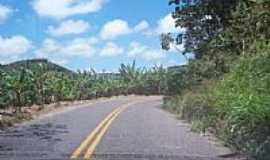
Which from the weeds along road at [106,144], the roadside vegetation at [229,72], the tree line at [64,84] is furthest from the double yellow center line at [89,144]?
the tree line at [64,84]

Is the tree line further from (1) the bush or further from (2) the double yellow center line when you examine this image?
(1) the bush

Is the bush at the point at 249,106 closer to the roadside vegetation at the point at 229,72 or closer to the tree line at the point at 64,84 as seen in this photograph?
the roadside vegetation at the point at 229,72

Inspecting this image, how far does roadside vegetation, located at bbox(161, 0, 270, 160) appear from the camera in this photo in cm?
1173

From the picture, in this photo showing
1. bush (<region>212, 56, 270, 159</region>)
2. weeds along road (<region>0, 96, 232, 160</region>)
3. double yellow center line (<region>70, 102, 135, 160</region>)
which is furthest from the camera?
weeds along road (<region>0, 96, 232, 160</region>)

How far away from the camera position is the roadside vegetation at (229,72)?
1173 centimetres

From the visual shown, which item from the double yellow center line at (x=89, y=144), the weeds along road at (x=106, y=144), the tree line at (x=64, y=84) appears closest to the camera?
the double yellow center line at (x=89, y=144)

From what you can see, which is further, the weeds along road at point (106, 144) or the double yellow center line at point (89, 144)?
the weeds along road at point (106, 144)

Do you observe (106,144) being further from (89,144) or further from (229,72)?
(229,72)

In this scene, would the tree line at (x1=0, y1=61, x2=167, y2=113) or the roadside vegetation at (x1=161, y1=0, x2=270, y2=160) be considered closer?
the roadside vegetation at (x1=161, y1=0, x2=270, y2=160)

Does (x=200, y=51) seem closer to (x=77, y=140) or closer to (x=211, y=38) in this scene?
(x=211, y=38)

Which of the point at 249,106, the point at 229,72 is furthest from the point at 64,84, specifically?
the point at 249,106

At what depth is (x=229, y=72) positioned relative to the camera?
727 inches

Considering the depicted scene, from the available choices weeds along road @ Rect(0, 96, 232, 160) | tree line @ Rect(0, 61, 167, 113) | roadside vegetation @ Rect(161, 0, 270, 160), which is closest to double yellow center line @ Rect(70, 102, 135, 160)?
weeds along road @ Rect(0, 96, 232, 160)

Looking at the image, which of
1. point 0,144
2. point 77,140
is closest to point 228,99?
point 77,140
